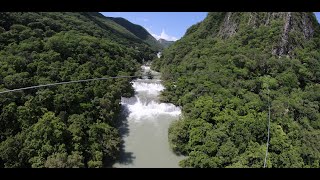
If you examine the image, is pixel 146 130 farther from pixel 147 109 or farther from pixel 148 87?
pixel 148 87

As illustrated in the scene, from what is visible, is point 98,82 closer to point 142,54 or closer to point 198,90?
point 198,90

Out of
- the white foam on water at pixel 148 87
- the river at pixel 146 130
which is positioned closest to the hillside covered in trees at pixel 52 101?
the river at pixel 146 130

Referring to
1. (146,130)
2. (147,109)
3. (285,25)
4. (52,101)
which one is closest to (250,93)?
(147,109)

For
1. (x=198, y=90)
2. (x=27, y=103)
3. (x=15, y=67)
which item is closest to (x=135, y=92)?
(x=198, y=90)

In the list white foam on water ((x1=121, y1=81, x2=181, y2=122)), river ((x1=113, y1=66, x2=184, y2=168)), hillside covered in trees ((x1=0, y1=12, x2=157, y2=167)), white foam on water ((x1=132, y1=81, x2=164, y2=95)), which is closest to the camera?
hillside covered in trees ((x1=0, y1=12, x2=157, y2=167))

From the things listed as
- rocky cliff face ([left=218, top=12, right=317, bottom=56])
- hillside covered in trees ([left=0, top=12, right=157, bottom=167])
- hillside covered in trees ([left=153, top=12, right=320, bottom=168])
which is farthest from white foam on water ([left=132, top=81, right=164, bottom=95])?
rocky cliff face ([left=218, top=12, right=317, bottom=56])

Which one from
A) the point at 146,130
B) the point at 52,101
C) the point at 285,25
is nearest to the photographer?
the point at 52,101

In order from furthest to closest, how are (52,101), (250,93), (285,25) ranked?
1. (285,25)
2. (250,93)
3. (52,101)

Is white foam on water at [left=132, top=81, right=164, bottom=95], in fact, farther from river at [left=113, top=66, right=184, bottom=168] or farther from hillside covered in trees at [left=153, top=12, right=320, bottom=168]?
hillside covered in trees at [left=153, top=12, right=320, bottom=168]
